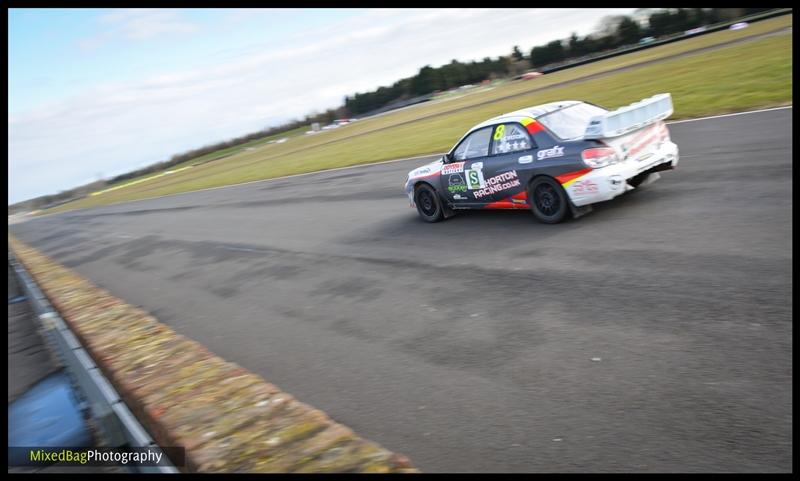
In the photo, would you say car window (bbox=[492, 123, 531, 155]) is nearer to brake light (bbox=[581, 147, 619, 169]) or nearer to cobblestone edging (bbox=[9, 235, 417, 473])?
brake light (bbox=[581, 147, 619, 169])

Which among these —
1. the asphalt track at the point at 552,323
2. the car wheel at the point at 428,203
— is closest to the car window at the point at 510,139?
the asphalt track at the point at 552,323

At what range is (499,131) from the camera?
9.10 metres

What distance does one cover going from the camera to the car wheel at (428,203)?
10.5m

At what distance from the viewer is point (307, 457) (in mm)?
3443

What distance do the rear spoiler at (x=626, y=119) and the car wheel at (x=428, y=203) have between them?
3170mm

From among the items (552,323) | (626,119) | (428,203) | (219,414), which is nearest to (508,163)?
(626,119)

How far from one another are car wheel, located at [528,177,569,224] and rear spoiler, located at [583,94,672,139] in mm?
803

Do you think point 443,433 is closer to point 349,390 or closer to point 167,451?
point 349,390

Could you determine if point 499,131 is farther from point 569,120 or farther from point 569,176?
point 569,176

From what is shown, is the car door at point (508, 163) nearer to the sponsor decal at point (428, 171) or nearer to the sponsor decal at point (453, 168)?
the sponsor decal at point (453, 168)

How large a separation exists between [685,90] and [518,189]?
47.4 feet

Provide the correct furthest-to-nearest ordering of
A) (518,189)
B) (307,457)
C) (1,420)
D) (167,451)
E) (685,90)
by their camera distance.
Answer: (685,90)
(518,189)
(1,420)
(167,451)
(307,457)

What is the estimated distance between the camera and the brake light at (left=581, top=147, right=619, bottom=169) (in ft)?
25.7

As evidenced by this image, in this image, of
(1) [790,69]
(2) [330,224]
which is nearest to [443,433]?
(2) [330,224]
